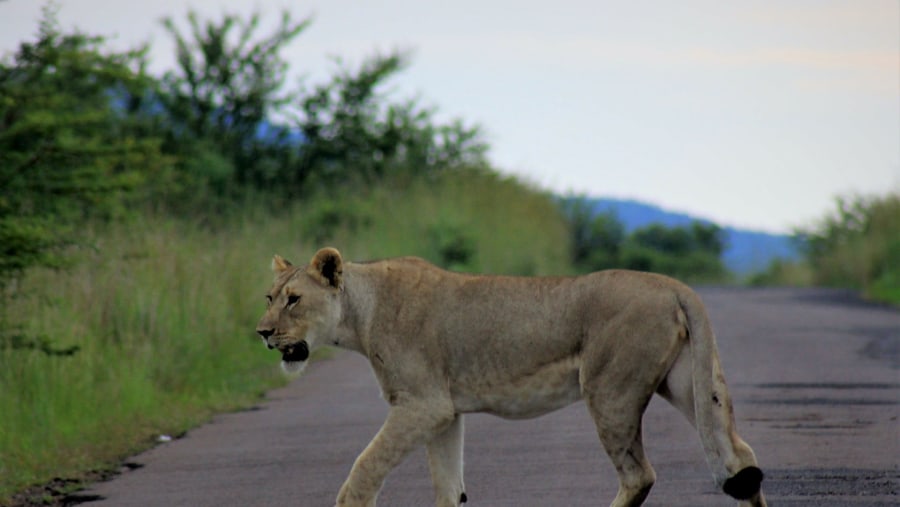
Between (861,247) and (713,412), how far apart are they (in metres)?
30.3

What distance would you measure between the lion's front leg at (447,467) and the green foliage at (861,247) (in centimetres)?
2224

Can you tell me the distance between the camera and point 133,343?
49.4 ft

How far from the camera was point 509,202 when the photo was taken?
35.4 meters

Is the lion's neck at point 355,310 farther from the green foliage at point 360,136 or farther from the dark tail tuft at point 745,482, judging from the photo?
the green foliage at point 360,136

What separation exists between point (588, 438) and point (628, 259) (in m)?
40.3

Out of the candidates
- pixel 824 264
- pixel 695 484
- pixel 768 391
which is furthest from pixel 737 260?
pixel 695 484

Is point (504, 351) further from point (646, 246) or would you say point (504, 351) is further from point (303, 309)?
point (646, 246)

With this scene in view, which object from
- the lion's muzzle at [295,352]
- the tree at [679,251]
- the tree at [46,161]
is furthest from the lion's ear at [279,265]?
the tree at [679,251]

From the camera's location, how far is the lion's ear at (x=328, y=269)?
8.45 metres

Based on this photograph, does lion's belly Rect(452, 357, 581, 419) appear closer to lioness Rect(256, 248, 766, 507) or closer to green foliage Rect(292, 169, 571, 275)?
lioness Rect(256, 248, 766, 507)

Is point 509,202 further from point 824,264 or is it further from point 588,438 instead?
point 588,438

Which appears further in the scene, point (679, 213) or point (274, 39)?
point (679, 213)

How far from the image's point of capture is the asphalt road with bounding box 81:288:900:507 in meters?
9.15

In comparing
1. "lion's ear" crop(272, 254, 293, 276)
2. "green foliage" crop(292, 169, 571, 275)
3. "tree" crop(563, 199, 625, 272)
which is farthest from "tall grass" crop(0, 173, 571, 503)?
"tree" crop(563, 199, 625, 272)
